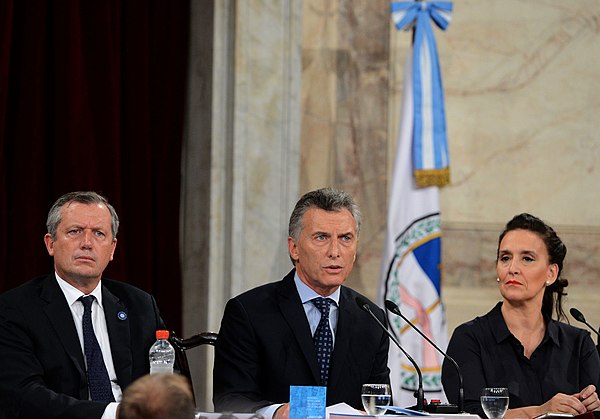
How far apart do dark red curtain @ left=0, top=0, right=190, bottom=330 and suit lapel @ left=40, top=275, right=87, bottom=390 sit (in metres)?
1.40

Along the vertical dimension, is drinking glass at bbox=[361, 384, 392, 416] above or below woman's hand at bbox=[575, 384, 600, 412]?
above

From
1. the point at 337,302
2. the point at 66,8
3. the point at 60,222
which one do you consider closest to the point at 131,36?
the point at 66,8

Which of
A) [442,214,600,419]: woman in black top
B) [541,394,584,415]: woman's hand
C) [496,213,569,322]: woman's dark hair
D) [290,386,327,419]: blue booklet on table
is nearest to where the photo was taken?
[290,386,327,419]: blue booklet on table

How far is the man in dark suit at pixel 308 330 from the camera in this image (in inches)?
148

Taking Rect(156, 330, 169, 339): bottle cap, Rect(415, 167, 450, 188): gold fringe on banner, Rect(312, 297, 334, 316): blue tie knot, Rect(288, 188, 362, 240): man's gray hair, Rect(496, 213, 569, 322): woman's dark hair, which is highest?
Rect(415, 167, 450, 188): gold fringe on banner

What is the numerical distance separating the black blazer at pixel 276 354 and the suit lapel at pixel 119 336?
319 millimetres

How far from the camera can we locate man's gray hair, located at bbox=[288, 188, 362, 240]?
393cm

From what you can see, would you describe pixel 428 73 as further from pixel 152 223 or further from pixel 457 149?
pixel 152 223

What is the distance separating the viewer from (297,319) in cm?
380

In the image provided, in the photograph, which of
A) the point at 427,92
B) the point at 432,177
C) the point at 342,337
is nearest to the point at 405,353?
the point at 342,337

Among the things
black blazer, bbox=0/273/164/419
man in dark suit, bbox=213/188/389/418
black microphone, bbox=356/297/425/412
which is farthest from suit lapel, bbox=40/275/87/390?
black microphone, bbox=356/297/425/412

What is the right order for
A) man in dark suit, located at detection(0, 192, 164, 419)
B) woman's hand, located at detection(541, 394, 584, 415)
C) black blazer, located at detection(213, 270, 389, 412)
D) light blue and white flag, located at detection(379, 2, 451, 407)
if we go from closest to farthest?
man in dark suit, located at detection(0, 192, 164, 419) < woman's hand, located at detection(541, 394, 584, 415) < black blazer, located at detection(213, 270, 389, 412) < light blue and white flag, located at detection(379, 2, 451, 407)

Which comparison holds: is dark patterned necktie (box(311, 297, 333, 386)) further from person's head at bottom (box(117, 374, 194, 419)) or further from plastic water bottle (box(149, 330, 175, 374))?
person's head at bottom (box(117, 374, 194, 419))

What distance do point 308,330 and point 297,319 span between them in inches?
2.2
